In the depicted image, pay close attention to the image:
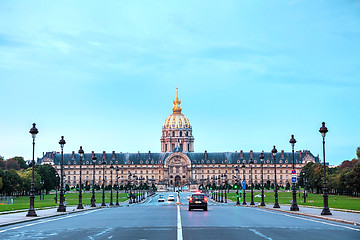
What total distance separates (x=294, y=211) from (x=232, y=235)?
73.6ft

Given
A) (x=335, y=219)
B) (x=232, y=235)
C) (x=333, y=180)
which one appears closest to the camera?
(x=232, y=235)

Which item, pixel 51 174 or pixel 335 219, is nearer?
pixel 335 219

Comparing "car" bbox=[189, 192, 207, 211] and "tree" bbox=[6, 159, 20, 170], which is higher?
"tree" bbox=[6, 159, 20, 170]

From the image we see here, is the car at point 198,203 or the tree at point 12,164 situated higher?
the tree at point 12,164

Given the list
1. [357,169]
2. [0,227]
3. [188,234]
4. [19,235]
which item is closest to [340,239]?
[188,234]

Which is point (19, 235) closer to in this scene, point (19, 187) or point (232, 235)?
point (232, 235)

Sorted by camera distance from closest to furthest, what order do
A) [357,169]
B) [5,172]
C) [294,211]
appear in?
1. [294,211]
2. [357,169]
3. [5,172]

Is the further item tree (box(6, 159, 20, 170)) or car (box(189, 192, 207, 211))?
tree (box(6, 159, 20, 170))

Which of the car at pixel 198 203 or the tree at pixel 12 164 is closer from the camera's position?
the car at pixel 198 203

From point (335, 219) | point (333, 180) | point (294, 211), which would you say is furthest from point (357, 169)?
point (335, 219)

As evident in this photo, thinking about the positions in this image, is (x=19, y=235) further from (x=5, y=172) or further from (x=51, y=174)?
(x=51, y=174)

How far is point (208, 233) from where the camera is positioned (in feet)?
68.5

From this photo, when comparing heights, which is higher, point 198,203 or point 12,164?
point 12,164

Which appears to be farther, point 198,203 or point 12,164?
point 12,164
